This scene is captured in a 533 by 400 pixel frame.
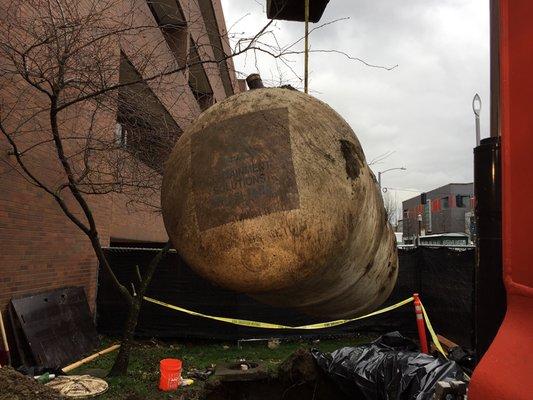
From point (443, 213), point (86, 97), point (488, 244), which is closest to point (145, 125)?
point (86, 97)

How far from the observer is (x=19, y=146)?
7445mm

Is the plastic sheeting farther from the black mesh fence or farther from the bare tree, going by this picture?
the black mesh fence

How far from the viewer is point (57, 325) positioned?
8.27 m

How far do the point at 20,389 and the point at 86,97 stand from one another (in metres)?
3.50

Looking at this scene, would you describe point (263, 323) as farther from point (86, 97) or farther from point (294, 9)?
point (294, 9)

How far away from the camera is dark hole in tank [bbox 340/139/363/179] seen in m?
1.53

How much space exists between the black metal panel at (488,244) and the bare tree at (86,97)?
3.69m

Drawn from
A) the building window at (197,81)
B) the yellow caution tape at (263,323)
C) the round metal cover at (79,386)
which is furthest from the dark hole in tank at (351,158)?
the yellow caution tape at (263,323)

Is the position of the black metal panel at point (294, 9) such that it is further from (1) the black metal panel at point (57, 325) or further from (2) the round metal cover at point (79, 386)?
(1) the black metal panel at point (57, 325)

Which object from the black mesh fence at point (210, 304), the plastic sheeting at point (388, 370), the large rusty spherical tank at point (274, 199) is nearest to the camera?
the large rusty spherical tank at point (274, 199)

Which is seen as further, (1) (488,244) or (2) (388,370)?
(2) (388,370)

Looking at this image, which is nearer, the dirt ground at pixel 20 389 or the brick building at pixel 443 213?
the dirt ground at pixel 20 389

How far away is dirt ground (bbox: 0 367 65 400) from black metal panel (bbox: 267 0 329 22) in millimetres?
4115

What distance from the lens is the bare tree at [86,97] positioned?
5.93 m
